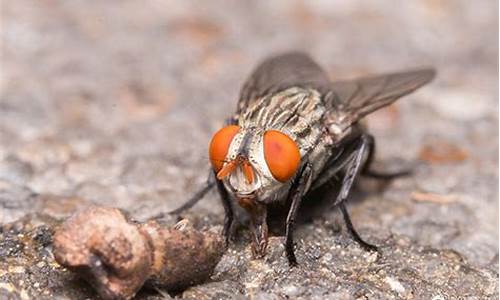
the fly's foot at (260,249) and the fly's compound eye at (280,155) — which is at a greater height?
the fly's compound eye at (280,155)

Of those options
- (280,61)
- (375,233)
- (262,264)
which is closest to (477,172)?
(375,233)

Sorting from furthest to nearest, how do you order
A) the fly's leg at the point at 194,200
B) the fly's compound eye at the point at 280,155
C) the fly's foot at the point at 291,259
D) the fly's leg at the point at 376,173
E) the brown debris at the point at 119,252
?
the fly's leg at the point at 376,173, the fly's leg at the point at 194,200, the fly's foot at the point at 291,259, the fly's compound eye at the point at 280,155, the brown debris at the point at 119,252

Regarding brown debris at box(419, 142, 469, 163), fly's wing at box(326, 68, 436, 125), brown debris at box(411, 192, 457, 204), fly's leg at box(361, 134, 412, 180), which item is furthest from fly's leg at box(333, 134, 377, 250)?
brown debris at box(419, 142, 469, 163)

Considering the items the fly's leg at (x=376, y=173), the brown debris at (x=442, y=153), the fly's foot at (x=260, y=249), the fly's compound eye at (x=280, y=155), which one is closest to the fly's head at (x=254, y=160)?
the fly's compound eye at (x=280, y=155)

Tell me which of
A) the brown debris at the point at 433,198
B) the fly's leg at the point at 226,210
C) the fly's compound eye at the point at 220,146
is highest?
the fly's compound eye at the point at 220,146

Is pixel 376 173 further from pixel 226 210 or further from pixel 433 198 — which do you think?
pixel 226 210

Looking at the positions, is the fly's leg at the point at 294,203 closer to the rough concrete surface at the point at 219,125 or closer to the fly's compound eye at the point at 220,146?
the rough concrete surface at the point at 219,125
